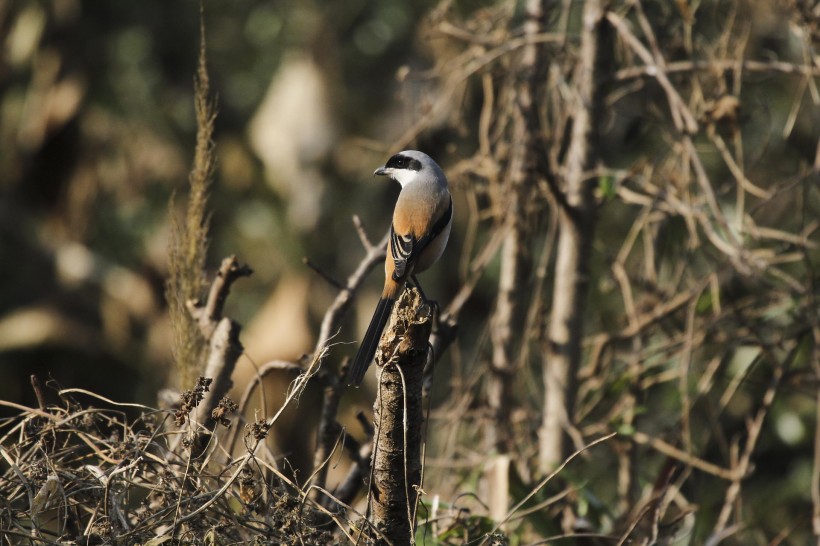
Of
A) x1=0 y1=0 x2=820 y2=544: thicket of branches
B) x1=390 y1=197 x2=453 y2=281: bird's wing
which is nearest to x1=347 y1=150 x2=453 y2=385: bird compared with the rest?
x1=390 y1=197 x2=453 y2=281: bird's wing

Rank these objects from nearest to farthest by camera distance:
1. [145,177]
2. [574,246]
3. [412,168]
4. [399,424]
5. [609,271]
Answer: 1. [399,424]
2. [412,168]
3. [574,246]
4. [609,271]
5. [145,177]

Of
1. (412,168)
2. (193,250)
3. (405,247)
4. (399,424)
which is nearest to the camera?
(399,424)

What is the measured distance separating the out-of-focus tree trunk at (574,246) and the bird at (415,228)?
1.96 feet

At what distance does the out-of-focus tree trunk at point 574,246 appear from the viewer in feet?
14.4

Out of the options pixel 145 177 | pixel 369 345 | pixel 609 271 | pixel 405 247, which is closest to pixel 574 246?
pixel 609 271

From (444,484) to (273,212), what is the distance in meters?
9.10

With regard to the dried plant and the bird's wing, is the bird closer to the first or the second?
the bird's wing

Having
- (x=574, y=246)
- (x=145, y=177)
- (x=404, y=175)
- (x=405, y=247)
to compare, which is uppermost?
(x=404, y=175)

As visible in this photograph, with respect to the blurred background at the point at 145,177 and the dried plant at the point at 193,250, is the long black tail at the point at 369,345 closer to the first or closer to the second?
the dried plant at the point at 193,250

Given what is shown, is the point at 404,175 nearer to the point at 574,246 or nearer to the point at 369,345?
the point at 574,246

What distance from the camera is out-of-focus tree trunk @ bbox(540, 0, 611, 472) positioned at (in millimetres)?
4387

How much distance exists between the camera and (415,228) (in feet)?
12.7

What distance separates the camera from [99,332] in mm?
13422

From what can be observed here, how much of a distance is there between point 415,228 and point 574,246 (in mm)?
944
